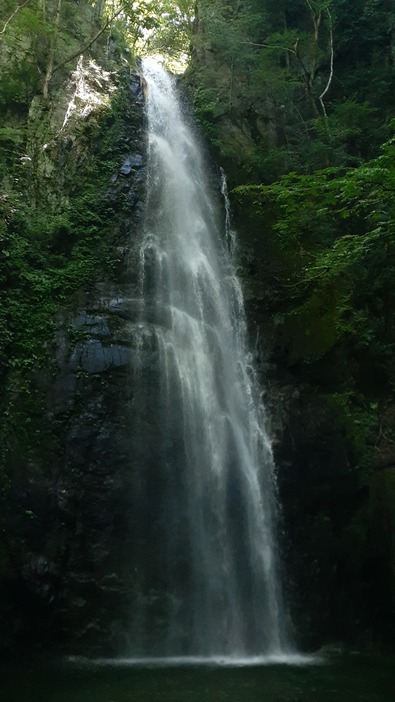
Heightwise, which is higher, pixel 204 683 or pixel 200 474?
pixel 200 474

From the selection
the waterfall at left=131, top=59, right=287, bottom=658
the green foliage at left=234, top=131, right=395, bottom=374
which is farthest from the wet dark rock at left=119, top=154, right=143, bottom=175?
the green foliage at left=234, top=131, right=395, bottom=374

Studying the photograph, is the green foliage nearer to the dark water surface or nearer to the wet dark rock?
the wet dark rock

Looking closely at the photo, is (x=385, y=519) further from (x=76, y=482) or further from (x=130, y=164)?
(x=130, y=164)

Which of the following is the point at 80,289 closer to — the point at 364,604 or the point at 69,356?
the point at 69,356

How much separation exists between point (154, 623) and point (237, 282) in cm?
680

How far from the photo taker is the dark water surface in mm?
6211

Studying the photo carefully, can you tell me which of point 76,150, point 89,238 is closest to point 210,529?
point 89,238

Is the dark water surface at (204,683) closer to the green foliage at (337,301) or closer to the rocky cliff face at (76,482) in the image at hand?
the rocky cliff face at (76,482)

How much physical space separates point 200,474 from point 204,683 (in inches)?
126

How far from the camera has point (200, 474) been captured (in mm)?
9383

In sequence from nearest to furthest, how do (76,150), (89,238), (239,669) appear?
(239,669), (89,238), (76,150)

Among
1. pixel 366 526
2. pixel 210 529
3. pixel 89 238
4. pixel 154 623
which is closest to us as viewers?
pixel 154 623

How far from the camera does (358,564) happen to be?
9500mm

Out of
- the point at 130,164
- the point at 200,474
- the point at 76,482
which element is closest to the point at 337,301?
the point at 200,474
